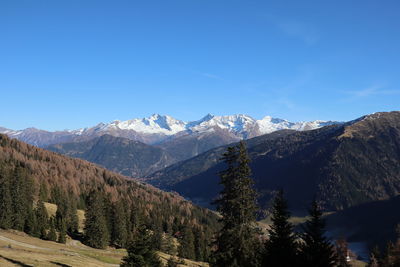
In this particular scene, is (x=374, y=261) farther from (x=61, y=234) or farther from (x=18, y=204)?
(x=18, y=204)

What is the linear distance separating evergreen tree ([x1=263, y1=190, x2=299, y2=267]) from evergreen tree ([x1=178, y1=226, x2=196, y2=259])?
3798 inches

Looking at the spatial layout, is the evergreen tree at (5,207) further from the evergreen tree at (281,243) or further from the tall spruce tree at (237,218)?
the evergreen tree at (281,243)

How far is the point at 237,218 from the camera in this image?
42.9 m

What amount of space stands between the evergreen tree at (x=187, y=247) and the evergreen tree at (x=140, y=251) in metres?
84.1

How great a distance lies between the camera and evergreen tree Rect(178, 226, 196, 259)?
13188cm

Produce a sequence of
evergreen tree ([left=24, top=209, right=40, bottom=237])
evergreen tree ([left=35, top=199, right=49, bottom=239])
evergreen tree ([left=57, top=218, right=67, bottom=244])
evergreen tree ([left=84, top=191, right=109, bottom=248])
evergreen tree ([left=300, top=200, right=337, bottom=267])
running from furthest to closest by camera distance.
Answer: evergreen tree ([left=84, top=191, right=109, bottom=248]), evergreen tree ([left=35, top=199, right=49, bottom=239]), evergreen tree ([left=24, top=209, right=40, bottom=237]), evergreen tree ([left=57, top=218, right=67, bottom=244]), evergreen tree ([left=300, top=200, right=337, bottom=267])

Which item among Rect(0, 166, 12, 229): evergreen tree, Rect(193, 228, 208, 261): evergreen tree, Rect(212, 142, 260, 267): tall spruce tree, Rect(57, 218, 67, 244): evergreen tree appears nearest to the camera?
Rect(212, 142, 260, 267): tall spruce tree

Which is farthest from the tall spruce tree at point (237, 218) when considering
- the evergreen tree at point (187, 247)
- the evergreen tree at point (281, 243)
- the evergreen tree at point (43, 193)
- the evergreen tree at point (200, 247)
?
the evergreen tree at point (43, 193)

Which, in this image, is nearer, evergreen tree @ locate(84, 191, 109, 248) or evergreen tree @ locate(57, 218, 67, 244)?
evergreen tree @ locate(57, 218, 67, 244)

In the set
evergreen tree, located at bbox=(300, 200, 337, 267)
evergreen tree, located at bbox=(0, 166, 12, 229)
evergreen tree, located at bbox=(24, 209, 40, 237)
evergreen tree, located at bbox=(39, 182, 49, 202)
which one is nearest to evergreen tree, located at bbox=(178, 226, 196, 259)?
evergreen tree, located at bbox=(24, 209, 40, 237)

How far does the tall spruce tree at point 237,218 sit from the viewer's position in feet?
136

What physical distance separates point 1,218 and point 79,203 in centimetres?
9075

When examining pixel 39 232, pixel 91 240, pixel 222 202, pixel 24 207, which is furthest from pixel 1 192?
pixel 222 202

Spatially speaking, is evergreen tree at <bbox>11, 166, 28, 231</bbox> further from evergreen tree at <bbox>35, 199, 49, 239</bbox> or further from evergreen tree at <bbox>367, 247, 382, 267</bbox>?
evergreen tree at <bbox>367, 247, 382, 267</bbox>
